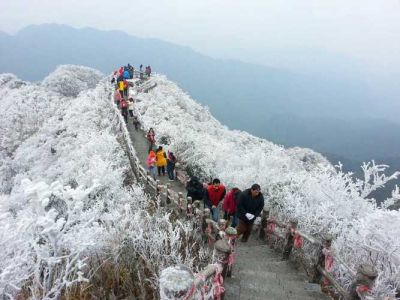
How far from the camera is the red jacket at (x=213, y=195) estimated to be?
973 centimetres

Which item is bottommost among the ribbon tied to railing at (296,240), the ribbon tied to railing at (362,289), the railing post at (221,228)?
the ribbon tied to railing at (296,240)

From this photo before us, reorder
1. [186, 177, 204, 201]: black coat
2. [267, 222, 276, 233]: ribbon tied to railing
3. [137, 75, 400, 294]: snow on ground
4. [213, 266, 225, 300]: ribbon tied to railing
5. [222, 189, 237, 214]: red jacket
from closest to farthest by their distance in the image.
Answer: [213, 266, 225, 300]: ribbon tied to railing, [137, 75, 400, 294]: snow on ground, [222, 189, 237, 214]: red jacket, [267, 222, 276, 233]: ribbon tied to railing, [186, 177, 204, 201]: black coat

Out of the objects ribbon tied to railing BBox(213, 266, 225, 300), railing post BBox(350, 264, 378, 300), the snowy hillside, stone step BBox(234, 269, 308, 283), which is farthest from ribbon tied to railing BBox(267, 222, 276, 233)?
ribbon tied to railing BBox(213, 266, 225, 300)

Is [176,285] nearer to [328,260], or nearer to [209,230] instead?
[328,260]

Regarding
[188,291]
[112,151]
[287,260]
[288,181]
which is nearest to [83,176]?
[112,151]

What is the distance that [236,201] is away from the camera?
922cm

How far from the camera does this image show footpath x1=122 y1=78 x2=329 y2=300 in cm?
665

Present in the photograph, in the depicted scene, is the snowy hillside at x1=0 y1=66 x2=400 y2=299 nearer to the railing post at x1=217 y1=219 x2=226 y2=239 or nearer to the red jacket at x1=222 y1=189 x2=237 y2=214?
the railing post at x1=217 y1=219 x2=226 y2=239

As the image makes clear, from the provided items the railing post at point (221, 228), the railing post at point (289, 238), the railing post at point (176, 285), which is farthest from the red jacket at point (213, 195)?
the railing post at point (176, 285)

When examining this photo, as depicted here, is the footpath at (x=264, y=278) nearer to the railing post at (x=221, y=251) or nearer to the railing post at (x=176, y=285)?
the railing post at (x=221, y=251)

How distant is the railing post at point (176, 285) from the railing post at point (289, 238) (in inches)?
204

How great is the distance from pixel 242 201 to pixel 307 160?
137 feet

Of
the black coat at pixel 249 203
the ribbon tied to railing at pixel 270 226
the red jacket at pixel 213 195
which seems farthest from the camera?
the red jacket at pixel 213 195

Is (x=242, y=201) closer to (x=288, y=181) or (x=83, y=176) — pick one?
(x=288, y=181)
